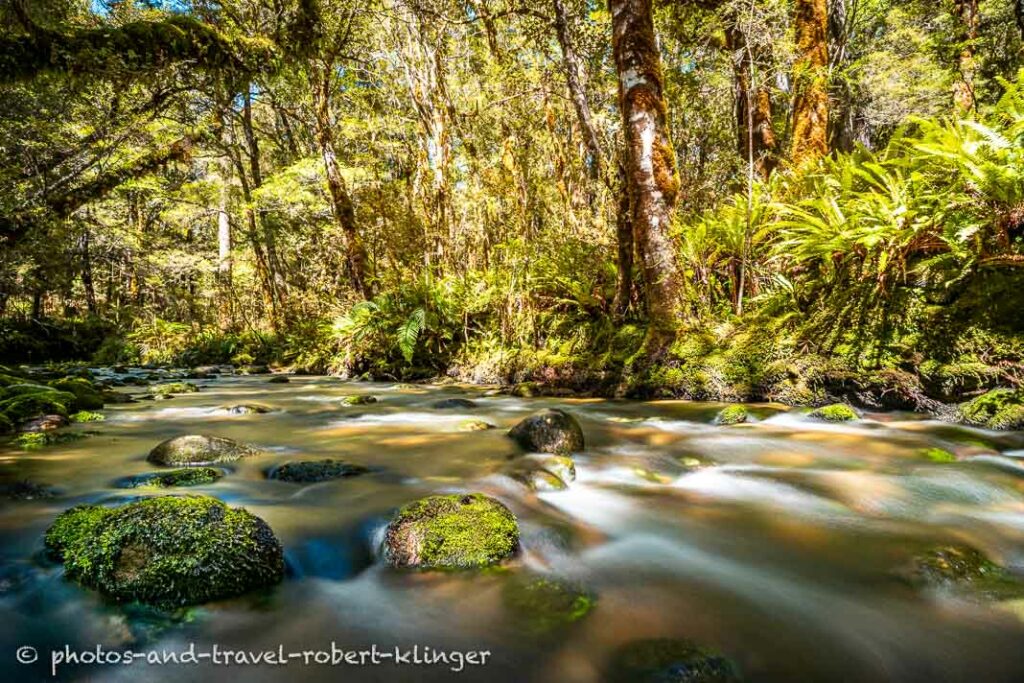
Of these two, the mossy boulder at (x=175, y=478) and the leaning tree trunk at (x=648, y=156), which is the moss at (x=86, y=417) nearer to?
the mossy boulder at (x=175, y=478)

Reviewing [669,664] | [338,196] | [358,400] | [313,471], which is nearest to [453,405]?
[358,400]

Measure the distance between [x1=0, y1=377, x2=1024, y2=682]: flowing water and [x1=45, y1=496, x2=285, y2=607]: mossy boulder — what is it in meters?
0.05

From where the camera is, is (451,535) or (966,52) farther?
(966,52)

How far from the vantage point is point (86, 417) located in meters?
4.79

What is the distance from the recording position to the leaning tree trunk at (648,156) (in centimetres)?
519

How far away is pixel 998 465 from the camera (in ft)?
9.18

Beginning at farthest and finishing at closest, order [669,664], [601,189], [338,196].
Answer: [338,196] → [601,189] → [669,664]

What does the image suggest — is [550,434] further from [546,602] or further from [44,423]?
[44,423]

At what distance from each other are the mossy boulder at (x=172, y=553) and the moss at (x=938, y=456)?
3.33 meters

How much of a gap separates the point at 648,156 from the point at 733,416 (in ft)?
8.75

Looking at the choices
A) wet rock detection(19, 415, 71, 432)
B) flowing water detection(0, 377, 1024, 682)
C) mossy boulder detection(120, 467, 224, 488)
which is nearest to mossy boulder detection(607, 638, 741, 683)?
flowing water detection(0, 377, 1024, 682)

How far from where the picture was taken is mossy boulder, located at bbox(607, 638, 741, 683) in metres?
1.33

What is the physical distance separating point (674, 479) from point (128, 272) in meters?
19.5

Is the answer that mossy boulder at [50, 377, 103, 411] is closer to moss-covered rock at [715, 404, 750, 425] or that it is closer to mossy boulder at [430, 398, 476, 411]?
mossy boulder at [430, 398, 476, 411]
